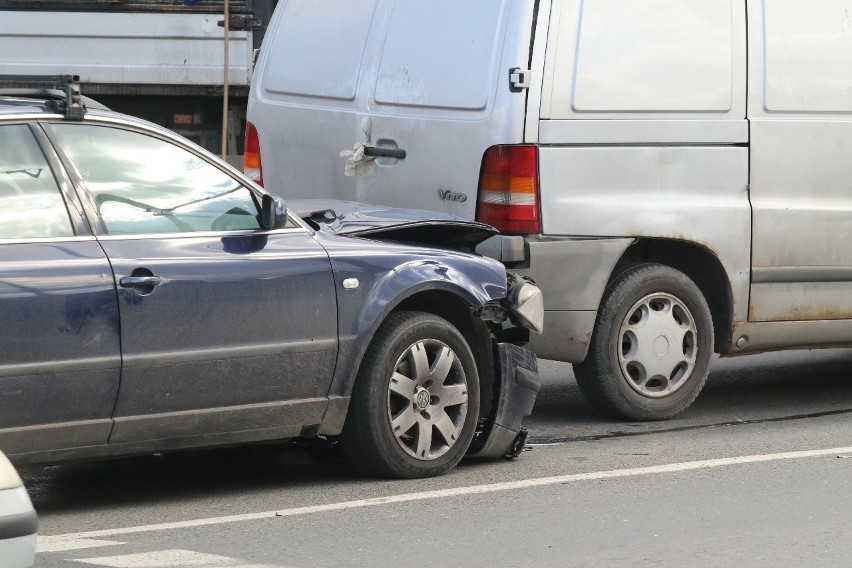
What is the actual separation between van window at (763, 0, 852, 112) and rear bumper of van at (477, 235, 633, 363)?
43.5 inches

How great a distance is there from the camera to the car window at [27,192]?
567 centimetres

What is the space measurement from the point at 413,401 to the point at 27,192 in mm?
1692

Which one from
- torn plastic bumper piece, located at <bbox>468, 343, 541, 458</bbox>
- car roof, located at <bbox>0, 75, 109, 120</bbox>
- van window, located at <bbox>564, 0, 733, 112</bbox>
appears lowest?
torn plastic bumper piece, located at <bbox>468, 343, 541, 458</bbox>

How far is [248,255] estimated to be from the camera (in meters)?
6.11

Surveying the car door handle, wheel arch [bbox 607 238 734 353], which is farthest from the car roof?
wheel arch [bbox 607 238 734 353]

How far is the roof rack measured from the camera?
5891 mm

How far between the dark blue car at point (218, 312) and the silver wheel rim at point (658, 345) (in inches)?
40.4

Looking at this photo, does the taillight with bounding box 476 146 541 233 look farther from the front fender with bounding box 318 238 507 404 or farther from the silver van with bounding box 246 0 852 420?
the front fender with bounding box 318 238 507 404

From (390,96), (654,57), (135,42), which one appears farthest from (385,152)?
(135,42)

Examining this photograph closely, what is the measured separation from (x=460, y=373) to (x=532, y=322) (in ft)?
1.53

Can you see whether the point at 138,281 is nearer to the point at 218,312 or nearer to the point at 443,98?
the point at 218,312

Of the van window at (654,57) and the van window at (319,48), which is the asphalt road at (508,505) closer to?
the van window at (654,57)

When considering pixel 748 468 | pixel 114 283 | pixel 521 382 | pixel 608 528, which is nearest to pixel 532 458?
pixel 521 382

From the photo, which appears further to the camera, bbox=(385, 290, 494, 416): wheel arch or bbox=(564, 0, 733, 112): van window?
bbox=(564, 0, 733, 112): van window
